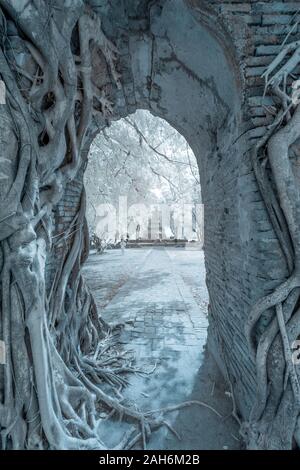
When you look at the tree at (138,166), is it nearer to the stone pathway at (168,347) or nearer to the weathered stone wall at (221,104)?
the stone pathway at (168,347)

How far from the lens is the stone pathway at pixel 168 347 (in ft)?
8.18

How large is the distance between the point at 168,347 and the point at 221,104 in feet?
12.0

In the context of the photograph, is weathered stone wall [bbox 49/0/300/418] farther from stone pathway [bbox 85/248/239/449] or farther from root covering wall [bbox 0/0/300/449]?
stone pathway [bbox 85/248/239/449]

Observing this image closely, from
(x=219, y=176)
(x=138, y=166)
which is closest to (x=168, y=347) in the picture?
(x=219, y=176)

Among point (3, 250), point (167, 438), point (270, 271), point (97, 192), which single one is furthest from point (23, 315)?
point (97, 192)

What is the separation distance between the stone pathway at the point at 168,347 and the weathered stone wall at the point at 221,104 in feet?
1.17

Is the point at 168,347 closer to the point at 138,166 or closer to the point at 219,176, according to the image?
the point at 219,176

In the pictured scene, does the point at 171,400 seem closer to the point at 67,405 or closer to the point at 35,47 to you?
the point at 67,405

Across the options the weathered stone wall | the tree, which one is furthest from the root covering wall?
the tree

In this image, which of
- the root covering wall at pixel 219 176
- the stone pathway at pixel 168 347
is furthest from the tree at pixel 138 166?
the root covering wall at pixel 219 176

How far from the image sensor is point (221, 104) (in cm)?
256

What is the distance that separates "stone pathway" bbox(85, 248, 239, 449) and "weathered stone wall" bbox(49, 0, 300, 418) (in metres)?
0.36
